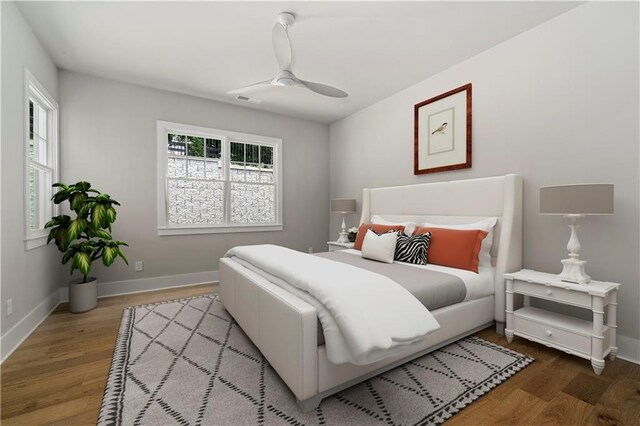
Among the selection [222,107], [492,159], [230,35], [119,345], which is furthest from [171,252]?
[492,159]

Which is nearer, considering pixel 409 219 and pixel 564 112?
pixel 564 112

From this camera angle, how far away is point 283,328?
1.67 meters

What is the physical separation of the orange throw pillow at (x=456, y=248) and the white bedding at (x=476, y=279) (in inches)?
2.7

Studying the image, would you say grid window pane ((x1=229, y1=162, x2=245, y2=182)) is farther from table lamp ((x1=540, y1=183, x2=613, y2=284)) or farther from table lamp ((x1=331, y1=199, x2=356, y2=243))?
table lamp ((x1=540, y1=183, x2=613, y2=284))

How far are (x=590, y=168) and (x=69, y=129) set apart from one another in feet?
17.8

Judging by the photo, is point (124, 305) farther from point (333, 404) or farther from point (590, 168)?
point (590, 168)

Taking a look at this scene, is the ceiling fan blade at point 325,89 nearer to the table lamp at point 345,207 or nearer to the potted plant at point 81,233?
the table lamp at point 345,207

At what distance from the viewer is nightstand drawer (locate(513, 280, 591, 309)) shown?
1.99 m

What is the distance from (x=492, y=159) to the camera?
3014 millimetres

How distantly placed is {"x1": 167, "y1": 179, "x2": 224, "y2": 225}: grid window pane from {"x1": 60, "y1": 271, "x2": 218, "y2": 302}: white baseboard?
2.59 ft

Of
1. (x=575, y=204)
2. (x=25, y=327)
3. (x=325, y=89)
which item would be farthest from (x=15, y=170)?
(x=575, y=204)

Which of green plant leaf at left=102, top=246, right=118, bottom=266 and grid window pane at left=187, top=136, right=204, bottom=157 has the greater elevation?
grid window pane at left=187, top=136, right=204, bottom=157

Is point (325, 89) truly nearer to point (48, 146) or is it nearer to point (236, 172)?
point (236, 172)

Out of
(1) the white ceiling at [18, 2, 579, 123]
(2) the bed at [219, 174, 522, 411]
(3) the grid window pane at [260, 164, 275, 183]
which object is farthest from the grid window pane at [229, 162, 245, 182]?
(2) the bed at [219, 174, 522, 411]
